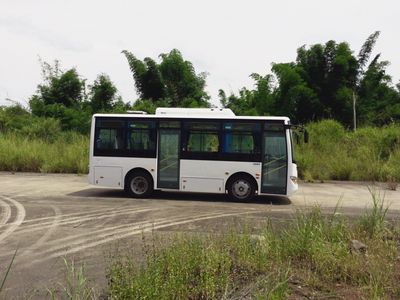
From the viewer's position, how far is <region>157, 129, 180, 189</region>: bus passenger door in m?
12.7

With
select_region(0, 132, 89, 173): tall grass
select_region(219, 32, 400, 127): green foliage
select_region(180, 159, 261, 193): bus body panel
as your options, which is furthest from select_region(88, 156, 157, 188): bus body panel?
select_region(219, 32, 400, 127): green foliage

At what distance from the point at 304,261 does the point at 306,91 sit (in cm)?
2334

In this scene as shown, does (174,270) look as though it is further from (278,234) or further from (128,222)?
(128,222)

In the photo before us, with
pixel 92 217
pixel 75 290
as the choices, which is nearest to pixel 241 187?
pixel 92 217

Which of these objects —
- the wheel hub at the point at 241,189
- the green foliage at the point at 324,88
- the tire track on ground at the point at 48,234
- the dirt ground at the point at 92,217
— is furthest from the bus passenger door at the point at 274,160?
the green foliage at the point at 324,88

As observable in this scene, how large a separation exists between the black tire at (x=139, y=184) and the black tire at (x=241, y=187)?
2423 mm

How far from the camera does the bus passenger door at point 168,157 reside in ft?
41.6

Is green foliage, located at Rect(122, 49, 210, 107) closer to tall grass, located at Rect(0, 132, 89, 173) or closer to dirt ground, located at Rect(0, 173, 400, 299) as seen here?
tall grass, located at Rect(0, 132, 89, 173)

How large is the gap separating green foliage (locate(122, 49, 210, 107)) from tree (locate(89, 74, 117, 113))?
238 centimetres

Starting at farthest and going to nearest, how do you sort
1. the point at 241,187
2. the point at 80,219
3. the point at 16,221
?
the point at 241,187
the point at 80,219
the point at 16,221

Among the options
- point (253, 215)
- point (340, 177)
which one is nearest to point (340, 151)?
point (340, 177)

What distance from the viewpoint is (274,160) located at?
482 inches

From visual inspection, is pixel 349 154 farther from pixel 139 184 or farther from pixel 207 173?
pixel 139 184

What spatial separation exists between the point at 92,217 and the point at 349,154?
1461 centimetres
